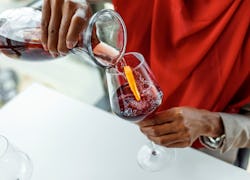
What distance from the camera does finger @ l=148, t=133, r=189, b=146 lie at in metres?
0.67

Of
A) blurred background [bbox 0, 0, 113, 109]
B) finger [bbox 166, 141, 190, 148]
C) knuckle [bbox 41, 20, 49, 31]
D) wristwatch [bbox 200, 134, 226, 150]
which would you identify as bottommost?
blurred background [bbox 0, 0, 113, 109]

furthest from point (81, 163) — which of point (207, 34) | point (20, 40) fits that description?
point (207, 34)

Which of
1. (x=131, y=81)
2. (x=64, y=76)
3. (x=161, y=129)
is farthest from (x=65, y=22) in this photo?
(x=64, y=76)

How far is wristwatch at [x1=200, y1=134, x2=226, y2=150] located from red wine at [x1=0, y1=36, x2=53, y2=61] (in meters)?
0.37

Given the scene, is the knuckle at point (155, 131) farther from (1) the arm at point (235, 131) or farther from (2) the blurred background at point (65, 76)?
(2) the blurred background at point (65, 76)

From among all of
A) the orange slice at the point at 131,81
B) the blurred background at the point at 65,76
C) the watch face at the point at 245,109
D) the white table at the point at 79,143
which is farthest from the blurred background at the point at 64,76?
the orange slice at the point at 131,81

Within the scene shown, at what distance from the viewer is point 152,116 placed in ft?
2.13

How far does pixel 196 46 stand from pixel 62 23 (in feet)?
0.98

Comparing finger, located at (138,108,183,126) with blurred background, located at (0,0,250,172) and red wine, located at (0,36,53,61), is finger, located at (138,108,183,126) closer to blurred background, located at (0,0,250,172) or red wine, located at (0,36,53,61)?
red wine, located at (0,36,53,61)

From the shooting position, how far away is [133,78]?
24.2 inches

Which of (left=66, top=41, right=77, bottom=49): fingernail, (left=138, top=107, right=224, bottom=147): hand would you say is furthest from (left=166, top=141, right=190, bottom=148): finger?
(left=66, top=41, right=77, bottom=49): fingernail

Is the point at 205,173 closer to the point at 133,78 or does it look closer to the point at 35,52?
the point at 133,78

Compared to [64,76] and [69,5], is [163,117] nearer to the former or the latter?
[69,5]

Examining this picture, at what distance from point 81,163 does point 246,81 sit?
0.37 metres
